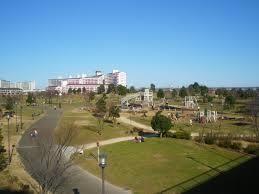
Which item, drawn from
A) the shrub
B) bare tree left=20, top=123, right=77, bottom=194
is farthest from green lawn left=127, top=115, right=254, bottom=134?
bare tree left=20, top=123, right=77, bottom=194

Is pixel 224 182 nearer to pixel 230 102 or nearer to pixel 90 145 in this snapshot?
pixel 90 145

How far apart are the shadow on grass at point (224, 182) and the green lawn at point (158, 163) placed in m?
0.18

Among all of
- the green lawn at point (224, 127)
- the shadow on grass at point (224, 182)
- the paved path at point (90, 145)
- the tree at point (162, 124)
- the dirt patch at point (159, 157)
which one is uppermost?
the tree at point (162, 124)

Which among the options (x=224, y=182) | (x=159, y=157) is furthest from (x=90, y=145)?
(x=224, y=182)

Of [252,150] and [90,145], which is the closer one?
[252,150]

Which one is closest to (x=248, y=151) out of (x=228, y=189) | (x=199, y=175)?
(x=199, y=175)

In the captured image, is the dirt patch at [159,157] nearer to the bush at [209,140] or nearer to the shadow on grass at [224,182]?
the shadow on grass at [224,182]

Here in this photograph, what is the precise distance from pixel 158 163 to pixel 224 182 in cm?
606

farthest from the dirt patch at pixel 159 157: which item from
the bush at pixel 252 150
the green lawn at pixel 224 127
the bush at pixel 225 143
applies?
the green lawn at pixel 224 127

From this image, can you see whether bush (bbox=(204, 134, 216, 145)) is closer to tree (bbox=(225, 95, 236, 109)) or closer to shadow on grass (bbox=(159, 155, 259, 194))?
shadow on grass (bbox=(159, 155, 259, 194))

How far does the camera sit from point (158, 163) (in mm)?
26062

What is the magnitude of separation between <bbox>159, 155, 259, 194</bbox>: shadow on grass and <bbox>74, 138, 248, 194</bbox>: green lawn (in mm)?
175

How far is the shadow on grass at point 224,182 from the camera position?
766 inches

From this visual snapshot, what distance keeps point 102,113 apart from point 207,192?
3724cm
